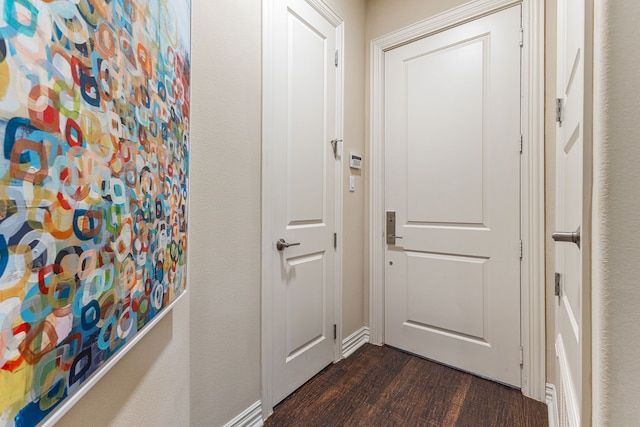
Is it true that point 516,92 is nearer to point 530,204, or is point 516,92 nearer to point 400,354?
point 530,204

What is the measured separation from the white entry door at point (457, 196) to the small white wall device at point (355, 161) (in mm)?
218

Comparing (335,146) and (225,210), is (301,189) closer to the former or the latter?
(335,146)

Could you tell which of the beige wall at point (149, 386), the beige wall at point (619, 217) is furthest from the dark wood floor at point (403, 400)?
the beige wall at point (619, 217)

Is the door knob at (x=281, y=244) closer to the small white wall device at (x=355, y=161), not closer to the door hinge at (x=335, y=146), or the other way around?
the door hinge at (x=335, y=146)

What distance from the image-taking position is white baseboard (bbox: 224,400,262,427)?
1.36 meters

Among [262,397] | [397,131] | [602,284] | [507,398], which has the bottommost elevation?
[507,398]

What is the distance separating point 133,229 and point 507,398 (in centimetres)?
209

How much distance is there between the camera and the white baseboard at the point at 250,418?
136 cm

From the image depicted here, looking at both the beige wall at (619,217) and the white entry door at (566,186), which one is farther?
the white entry door at (566,186)

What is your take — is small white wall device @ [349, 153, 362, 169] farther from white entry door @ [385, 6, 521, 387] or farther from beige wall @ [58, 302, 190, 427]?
beige wall @ [58, 302, 190, 427]

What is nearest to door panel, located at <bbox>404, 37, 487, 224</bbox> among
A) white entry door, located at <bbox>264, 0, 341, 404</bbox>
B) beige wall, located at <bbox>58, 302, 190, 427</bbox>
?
white entry door, located at <bbox>264, 0, 341, 404</bbox>

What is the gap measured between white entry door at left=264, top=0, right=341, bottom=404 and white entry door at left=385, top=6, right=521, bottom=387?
1.78 ft

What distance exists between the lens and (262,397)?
58.9 inches

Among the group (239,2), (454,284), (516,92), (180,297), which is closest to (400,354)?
(454,284)
